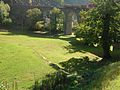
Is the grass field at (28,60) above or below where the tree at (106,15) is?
below

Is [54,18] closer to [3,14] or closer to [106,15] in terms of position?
[3,14]

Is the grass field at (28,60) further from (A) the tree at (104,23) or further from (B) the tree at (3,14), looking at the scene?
(B) the tree at (3,14)

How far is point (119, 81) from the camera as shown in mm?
20078

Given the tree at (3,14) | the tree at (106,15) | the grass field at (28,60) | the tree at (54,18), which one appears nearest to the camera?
the grass field at (28,60)

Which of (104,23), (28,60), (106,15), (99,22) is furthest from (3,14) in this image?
(106,15)

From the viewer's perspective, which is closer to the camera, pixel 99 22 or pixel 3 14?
pixel 99 22

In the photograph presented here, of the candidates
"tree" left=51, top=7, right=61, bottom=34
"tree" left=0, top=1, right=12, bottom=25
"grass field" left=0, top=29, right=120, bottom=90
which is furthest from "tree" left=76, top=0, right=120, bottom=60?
"tree" left=0, top=1, right=12, bottom=25

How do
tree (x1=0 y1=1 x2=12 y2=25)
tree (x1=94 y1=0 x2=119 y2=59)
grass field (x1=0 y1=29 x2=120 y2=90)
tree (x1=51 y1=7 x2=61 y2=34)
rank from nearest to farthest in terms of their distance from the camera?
1. grass field (x1=0 y1=29 x2=120 y2=90)
2. tree (x1=94 y1=0 x2=119 y2=59)
3. tree (x1=0 y1=1 x2=12 y2=25)
4. tree (x1=51 y1=7 x2=61 y2=34)

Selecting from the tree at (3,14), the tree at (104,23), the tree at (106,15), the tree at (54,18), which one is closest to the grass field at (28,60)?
the tree at (104,23)

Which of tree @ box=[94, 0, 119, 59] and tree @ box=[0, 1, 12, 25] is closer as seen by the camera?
tree @ box=[94, 0, 119, 59]

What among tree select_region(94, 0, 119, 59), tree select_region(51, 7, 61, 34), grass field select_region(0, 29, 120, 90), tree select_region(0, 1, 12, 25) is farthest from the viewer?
tree select_region(51, 7, 61, 34)

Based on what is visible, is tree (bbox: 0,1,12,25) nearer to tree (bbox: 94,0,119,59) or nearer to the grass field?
the grass field

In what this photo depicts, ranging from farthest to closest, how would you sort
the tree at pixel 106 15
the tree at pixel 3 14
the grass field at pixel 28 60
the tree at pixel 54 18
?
1. the tree at pixel 54 18
2. the tree at pixel 3 14
3. the tree at pixel 106 15
4. the grass field at pixel 28 60

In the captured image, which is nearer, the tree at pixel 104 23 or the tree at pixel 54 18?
A: the tree at pixel 104 23
